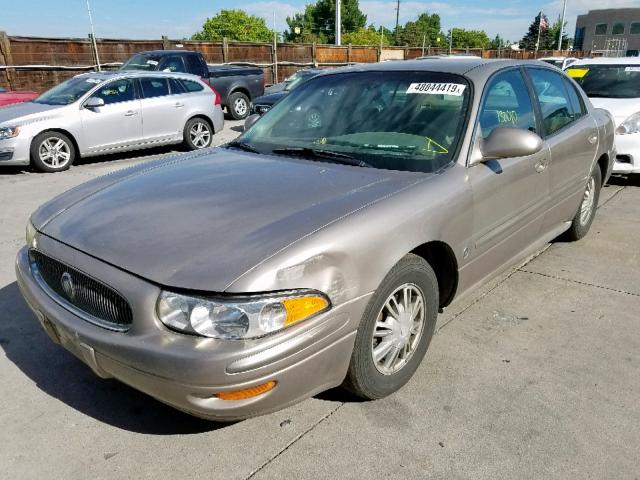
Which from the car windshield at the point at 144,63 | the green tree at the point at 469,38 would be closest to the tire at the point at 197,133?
the car windshield at the point at 144,63

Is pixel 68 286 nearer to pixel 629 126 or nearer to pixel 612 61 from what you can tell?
pixel 629 126

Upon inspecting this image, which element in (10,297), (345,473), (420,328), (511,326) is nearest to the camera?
(345,473)

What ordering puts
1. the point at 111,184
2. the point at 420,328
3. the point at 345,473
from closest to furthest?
the point at 345,473, the point at 420,328, the point at 111,184

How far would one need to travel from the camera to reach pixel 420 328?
2672 millimetres

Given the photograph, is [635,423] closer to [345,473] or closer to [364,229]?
[345,473]

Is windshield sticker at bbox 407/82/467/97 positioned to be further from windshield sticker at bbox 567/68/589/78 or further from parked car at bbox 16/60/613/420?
windshield sticker at bbox 567/68/589/78

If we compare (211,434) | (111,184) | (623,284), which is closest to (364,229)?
(211,434)

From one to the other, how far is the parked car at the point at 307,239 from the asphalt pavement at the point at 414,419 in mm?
250

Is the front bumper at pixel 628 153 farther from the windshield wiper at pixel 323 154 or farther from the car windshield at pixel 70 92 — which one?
the car windshield at pixel 70 92

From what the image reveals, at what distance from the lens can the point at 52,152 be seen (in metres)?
7.88

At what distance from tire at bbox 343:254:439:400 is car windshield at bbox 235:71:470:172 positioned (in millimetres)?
599

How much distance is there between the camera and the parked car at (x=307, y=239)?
75.4 inches

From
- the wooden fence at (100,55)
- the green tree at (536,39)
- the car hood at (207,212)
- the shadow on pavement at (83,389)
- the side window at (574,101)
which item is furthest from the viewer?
the green tree at (536,39)

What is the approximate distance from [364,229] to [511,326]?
1599mm
